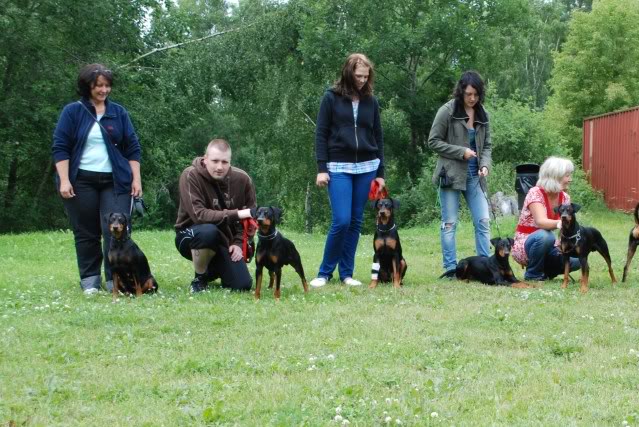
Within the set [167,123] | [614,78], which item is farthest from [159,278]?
[614,78]

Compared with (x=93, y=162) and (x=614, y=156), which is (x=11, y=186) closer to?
(x=614, y=156)

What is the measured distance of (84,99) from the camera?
759 cm

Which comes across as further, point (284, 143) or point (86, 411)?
point (284, 143)

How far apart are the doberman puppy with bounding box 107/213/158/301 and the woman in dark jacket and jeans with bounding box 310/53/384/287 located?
181cm

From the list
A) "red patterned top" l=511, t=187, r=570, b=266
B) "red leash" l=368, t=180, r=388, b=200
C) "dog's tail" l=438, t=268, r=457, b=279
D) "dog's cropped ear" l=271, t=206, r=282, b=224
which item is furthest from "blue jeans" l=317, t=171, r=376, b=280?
"red patterned top" l=511, t=187, r=570, b=266

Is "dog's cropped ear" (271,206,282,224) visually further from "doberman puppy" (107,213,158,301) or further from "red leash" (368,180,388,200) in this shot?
"doberman puppy" (107,213,158,301)

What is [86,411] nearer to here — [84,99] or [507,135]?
[84,99]

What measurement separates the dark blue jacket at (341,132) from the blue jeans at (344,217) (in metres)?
0.19

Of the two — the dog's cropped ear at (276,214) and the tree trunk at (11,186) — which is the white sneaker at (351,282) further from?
the tree trunk at (11,186)

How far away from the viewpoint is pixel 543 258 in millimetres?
8391

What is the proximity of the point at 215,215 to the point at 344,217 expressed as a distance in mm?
1330

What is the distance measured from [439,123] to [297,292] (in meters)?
2.48

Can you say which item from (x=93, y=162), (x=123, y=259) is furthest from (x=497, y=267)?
(x=93, y=162)

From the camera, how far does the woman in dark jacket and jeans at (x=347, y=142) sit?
7.77 meters
